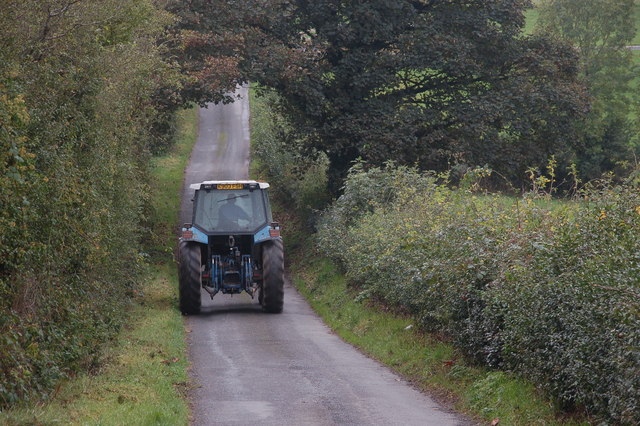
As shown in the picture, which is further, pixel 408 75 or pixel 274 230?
pixel 408 75

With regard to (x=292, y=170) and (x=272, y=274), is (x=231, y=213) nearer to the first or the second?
(x=272, y=274)

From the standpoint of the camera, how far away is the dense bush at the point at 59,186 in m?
9.30

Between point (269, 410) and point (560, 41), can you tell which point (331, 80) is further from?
point (269, 410)

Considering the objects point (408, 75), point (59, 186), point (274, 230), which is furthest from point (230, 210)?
point (408, 75)

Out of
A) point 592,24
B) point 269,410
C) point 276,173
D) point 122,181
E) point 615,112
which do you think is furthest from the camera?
point 592,24

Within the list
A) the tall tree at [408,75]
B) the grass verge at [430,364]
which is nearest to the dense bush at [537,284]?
the grass verge at [430,364]

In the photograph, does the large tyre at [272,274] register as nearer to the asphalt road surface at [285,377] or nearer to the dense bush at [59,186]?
the asphalt road surface at [285,377]

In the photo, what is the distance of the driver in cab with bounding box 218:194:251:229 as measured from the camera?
19.9 meters

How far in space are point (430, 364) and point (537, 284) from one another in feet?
13.4

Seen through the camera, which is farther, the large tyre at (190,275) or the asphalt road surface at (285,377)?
the large tyre at (190,275)

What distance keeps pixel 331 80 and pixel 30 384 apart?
67.3ft

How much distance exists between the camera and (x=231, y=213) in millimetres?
20125

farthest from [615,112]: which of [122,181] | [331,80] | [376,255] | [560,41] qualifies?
[122,181]

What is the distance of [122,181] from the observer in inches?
655
